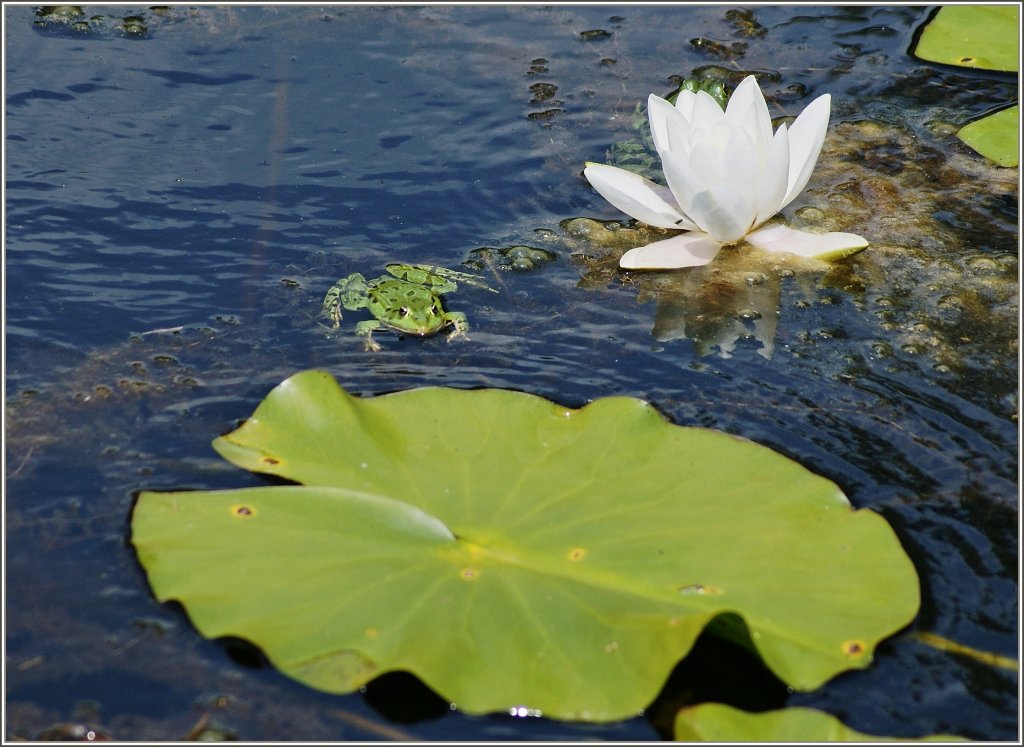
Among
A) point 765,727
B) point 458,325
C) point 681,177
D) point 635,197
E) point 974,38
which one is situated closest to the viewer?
point 765,727

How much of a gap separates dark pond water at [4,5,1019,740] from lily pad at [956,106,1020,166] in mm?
78

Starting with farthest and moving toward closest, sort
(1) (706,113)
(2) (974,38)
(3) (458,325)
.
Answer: (2) (974,38)
(1) (706,113)
(3) (458,325)

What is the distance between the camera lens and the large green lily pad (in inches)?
87.2

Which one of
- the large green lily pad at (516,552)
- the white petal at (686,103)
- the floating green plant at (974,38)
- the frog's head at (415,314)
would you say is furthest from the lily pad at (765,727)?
the floating green plant at (974,38)

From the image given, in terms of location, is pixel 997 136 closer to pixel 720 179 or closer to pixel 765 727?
pixel 720 179

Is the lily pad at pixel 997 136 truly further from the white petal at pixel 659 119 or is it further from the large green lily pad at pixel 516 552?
the large green lily pad at pixel 516 552

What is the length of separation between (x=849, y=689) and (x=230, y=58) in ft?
13.7

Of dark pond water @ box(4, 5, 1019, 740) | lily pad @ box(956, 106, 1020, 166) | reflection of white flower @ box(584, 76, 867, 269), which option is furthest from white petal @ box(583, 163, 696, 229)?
lily pad @ box(956, 106, 1020, 166)

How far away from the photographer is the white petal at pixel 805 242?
3799 mm

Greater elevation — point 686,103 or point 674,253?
point 686,103

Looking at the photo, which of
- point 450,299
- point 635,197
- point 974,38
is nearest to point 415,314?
point 450,299

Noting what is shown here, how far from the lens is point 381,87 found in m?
4.94

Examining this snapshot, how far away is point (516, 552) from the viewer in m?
2.45

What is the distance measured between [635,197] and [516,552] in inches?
74.4
